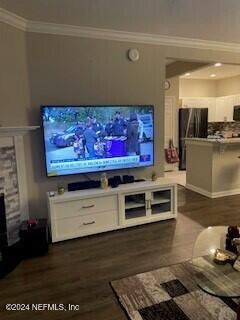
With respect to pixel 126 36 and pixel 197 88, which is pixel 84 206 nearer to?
pixel 126 36

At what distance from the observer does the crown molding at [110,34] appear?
285cm

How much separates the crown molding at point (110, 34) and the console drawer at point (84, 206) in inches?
79.4

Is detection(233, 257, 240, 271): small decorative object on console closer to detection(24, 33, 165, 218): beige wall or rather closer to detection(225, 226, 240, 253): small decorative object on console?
detection(225, 226, 240, 253): small decorative object on console

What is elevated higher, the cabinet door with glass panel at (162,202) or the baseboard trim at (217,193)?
the cabinet door with glass panel at (162,202)

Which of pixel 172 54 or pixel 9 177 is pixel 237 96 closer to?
pixel 172 54

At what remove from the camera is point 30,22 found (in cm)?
291

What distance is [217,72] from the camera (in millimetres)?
6574

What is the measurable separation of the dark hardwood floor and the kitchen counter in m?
0.91

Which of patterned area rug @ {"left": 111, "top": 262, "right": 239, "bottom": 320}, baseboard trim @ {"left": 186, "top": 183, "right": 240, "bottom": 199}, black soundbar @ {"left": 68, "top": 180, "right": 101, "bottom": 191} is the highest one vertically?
black soundbar @ {"left": 68, "top": 180, "right": 101, "bottom": 191}

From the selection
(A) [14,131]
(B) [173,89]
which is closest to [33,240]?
(A) [14,131]

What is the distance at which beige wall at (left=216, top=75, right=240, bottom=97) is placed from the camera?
715 centimetres

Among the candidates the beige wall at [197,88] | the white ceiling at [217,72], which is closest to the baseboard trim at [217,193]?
the white ceiling at [217,72]

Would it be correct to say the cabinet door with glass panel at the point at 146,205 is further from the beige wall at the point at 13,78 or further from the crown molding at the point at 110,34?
the crown molding at the point at 110,34

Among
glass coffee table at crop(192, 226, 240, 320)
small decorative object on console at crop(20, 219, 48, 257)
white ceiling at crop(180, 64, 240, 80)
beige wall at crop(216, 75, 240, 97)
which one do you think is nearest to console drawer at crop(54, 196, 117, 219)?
small decorative object on console at crop(20, 219, 48, 257)
